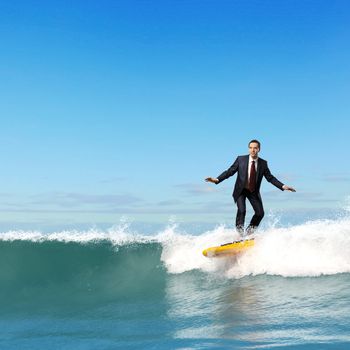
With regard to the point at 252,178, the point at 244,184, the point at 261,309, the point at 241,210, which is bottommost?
the point at 261,309

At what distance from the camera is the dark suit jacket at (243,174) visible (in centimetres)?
901

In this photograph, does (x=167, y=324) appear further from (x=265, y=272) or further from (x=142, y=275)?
(x=142, y=275)

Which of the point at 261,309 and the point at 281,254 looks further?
the point at 281,254

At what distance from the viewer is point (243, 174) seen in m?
9.02

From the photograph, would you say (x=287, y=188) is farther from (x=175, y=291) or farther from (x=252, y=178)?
(x=175, y=291)

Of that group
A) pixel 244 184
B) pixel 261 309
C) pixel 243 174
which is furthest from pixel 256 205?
pixel 261 309

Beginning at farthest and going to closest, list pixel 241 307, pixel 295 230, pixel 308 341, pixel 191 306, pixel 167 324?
pixel 295 230 → pixel 191 306 → pixel 241 307 → pixel 167 324 → pixel 308 341

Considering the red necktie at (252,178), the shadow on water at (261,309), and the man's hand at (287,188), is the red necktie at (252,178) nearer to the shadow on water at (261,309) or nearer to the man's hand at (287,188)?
the man's hand at (287,188)

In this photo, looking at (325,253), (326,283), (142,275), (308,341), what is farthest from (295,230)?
(308,341)

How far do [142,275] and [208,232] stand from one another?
198 centimetres

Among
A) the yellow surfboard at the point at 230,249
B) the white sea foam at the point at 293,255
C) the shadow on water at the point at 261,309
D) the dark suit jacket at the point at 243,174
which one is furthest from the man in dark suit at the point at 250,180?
the shadow on water at the point at 261,309

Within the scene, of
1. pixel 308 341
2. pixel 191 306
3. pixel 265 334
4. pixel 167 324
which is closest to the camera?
pixel 308 341

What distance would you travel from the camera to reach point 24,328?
731 centimetres

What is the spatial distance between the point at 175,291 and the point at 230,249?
135cm
